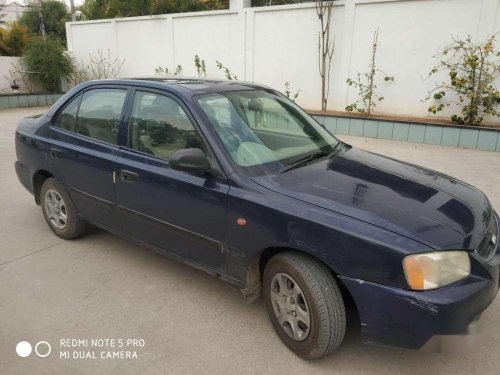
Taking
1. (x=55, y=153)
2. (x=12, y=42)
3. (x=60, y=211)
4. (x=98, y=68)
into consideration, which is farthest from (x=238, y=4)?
(x=12, y=42)

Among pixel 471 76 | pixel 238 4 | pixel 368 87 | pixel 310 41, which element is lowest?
pixel 368 87

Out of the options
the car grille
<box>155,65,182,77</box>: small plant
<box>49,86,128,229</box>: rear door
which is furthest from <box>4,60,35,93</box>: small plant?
the car grille

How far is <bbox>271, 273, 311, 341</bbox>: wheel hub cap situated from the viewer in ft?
7.79

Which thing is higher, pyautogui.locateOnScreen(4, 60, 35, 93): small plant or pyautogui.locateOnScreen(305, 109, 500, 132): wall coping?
pyautogui.locateOnScreen(4, 60, 35, 93): small plant

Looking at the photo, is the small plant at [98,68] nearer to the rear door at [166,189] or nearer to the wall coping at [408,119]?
the wall coping at [408,119]

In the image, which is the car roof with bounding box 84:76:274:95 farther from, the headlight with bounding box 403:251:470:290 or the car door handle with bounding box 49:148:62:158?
the headlight with bounding box 403:251:470:290

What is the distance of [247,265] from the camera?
2.59 metres

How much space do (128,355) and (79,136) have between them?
202cm

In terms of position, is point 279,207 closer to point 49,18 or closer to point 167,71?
point 167,71

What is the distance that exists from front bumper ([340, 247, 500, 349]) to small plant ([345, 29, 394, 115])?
7.66 m

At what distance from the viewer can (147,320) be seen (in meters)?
2.82

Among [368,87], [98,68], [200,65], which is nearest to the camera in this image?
[368,87]

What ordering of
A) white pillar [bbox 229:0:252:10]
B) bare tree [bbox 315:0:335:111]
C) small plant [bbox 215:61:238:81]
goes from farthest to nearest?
white pillar [bbox 229:0:252:10] → small plant [bbox 215:61:238:81] → bare tree [bbox 315:0:335:111]

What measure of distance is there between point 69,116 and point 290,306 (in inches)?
108
